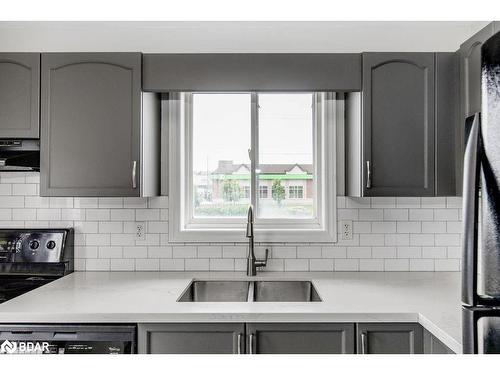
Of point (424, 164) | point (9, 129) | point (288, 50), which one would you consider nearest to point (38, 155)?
point (9, 129)

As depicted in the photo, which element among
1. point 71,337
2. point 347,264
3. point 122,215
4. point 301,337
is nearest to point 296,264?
point 347,264

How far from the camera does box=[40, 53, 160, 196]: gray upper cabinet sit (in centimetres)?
209

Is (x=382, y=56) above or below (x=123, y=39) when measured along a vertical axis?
below

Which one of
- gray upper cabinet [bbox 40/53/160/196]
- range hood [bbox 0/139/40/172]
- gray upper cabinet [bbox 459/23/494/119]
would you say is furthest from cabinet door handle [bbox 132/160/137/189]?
gray upper cabinet [bbox 459/23/494/119]

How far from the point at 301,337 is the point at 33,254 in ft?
5.15

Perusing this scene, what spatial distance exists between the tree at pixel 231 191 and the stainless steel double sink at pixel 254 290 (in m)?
0.54

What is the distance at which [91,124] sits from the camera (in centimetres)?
209

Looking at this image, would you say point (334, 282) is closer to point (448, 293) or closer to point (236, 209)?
point (448, 293)

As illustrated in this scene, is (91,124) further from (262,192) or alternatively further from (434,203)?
(434,203)

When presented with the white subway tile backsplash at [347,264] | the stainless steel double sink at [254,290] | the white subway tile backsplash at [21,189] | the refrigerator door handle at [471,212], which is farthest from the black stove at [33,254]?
the refrigerator door handle at [471,212]

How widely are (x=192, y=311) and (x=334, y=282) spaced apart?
2.75ft

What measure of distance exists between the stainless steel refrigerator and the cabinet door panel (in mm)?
1724

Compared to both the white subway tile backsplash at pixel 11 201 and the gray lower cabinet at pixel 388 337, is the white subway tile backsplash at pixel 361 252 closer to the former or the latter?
the gray lower cabinet at pixel 388 337

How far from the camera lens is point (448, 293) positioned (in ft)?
6.31
